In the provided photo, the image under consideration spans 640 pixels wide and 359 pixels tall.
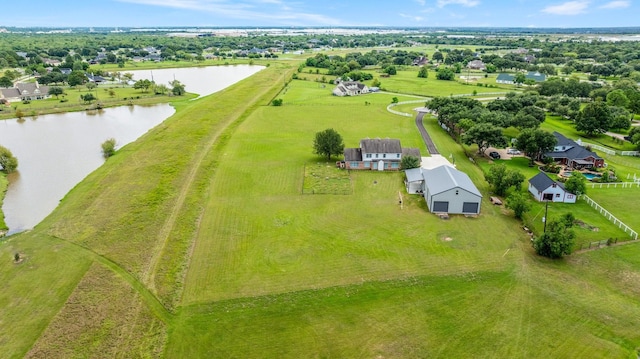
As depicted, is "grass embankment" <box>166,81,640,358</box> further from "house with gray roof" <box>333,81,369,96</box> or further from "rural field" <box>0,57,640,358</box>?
"house with gray roof" <box>333,81,369,96</box>

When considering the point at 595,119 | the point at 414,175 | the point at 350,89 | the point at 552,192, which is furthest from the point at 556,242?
the point at 350,89

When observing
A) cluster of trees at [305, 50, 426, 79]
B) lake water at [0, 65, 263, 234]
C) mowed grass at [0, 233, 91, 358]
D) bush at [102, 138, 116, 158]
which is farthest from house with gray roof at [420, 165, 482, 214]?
cluster of trees at [305, 50, 426, 79]

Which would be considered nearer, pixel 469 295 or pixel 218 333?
pixel 218 333

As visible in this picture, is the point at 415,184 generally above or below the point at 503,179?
below

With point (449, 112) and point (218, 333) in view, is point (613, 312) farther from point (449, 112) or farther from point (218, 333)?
point (449, 112)

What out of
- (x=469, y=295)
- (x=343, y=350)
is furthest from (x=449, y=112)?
(x=343, y=350)

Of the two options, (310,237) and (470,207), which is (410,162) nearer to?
(470,207)

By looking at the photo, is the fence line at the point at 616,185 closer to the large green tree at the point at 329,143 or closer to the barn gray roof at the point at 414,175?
the barn gray roof at the point at 414,175
